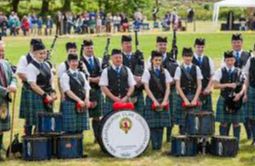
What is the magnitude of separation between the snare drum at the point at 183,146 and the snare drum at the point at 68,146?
4.24ft

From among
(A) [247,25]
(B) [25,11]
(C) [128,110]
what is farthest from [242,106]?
(B) [25,11]

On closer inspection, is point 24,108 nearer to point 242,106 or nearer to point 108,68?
point 108,68

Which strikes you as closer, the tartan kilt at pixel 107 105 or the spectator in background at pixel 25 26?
the tartan kilt at pixel 107 105

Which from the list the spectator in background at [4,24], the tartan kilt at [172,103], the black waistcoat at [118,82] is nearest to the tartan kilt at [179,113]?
the tartan kilt at [172,103]

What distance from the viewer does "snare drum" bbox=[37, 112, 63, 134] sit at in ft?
28.4

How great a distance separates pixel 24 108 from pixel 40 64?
760 millimetres

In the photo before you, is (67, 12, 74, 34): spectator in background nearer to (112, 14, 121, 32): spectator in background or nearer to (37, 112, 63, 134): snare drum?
(112, 14, 121, 32): spectator in background

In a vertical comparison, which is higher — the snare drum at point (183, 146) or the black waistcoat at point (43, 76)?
the black waistcoat at point (43, 76)

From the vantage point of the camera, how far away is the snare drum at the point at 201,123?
876 centimetres

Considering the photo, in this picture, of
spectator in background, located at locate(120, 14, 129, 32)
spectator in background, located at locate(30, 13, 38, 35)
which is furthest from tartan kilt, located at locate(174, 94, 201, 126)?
spectator in background, located at locate(120, 14, 129, 32)

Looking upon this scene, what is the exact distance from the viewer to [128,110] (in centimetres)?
854

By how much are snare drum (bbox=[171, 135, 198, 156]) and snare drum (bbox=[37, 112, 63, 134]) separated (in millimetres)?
1584

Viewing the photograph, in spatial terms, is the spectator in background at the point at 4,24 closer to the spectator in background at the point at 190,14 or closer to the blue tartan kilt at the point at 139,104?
the spectator in background at the point at 190,14

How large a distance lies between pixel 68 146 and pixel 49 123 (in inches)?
15.9
